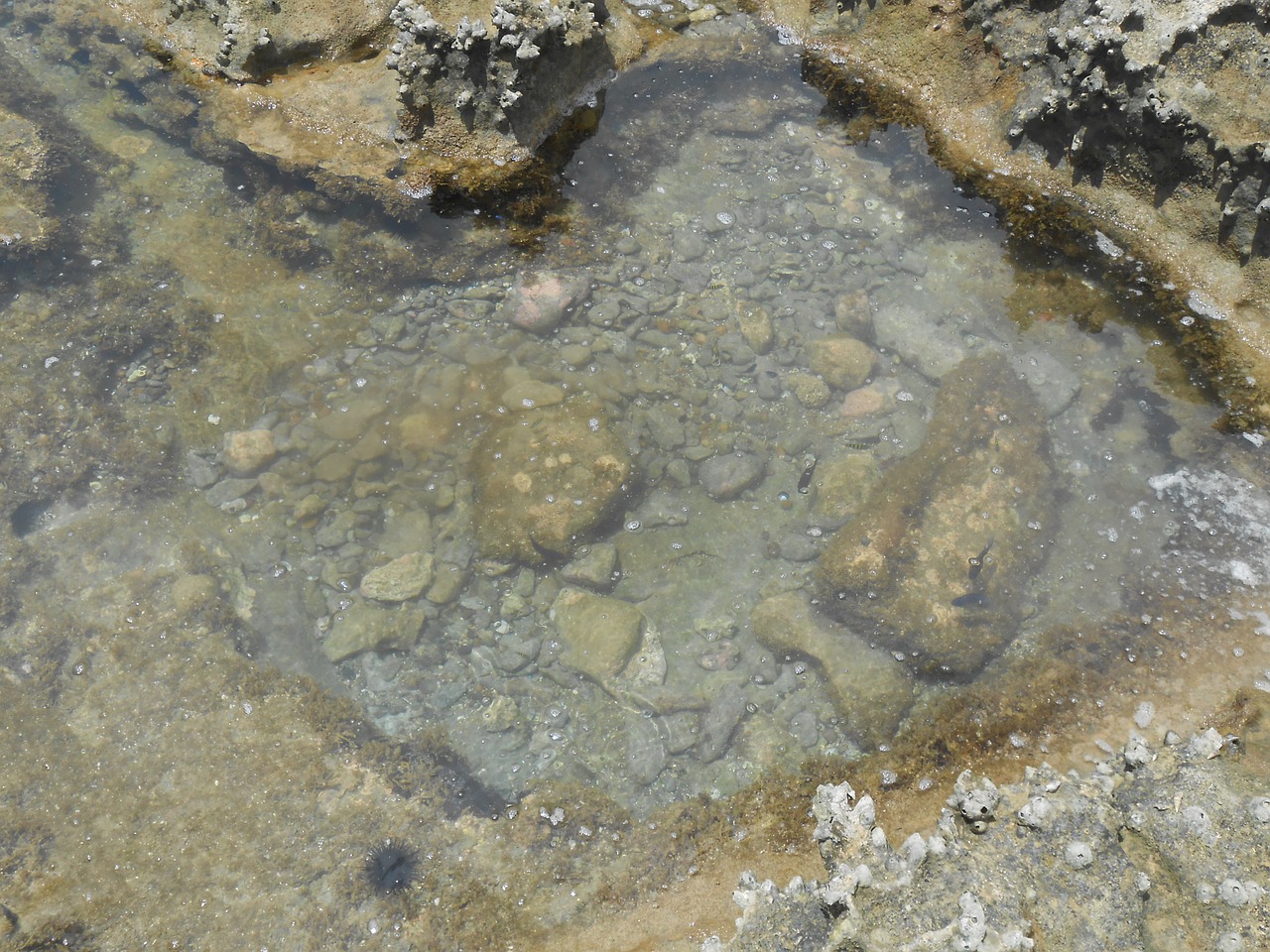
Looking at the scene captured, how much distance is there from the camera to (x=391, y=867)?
15.9ft

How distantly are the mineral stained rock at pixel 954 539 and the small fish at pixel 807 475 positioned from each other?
50cm

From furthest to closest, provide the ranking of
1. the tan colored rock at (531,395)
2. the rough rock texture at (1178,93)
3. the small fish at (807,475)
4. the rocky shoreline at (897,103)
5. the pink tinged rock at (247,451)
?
the tan colored rock at (531,395), the pink tinged rock at (247,451), the small fish at (807,475), the rocky shoreline at (897,103), the rough rock texture at (1178,93)

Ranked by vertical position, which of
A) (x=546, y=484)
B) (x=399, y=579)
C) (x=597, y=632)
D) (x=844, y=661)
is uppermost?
(x=844, y=661)

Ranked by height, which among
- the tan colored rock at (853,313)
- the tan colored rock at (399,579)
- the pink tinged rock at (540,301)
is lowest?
the tan colored rock at (399,579)

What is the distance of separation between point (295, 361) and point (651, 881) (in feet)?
17.5

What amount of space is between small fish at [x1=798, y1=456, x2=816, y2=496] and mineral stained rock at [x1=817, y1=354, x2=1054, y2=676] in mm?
503

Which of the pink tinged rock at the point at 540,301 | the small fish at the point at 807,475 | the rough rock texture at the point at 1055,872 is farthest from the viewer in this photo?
the pink tinged rock at the point at 540,301

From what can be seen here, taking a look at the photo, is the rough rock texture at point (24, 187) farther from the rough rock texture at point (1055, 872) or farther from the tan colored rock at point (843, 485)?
the rough rock texture at point (1055, 872)

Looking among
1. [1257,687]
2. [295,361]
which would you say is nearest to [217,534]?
[295,361]

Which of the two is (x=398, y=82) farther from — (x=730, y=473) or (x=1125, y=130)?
(x=1125, y=130)

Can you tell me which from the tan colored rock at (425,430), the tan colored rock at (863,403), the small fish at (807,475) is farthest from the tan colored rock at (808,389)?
the tan colored rock at (425,430)

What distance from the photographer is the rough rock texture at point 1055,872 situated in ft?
11.7

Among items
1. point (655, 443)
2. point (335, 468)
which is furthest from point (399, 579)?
point (655, 443)

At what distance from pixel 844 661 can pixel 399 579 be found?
3548 mm
